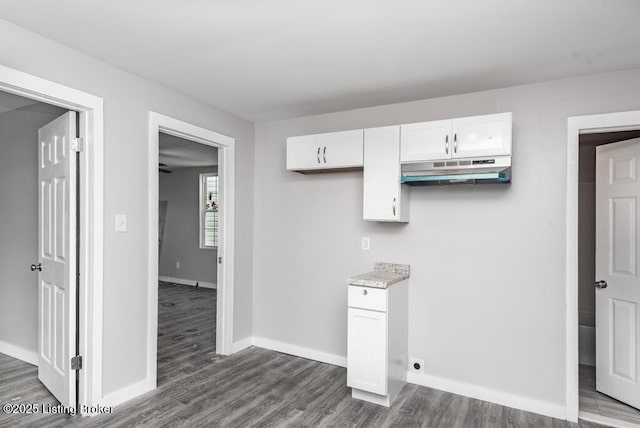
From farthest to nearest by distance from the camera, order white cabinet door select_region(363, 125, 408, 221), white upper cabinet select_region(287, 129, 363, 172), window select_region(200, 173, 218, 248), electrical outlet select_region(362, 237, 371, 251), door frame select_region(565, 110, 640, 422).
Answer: window select_region(200, 173, 218, 248), electrical outlet select_region(362, 237, 371, 251), white upper cabinet select_region(287, 129, 363, 172), white cabinet door select_region(363, 125, 408, 221), door frame select_region(565, 110, 640, 422)

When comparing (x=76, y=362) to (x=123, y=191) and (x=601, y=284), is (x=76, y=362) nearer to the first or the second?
(x=123, y=191)

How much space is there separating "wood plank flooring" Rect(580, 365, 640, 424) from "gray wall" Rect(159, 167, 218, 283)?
19.6ft

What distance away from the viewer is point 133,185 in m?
2.88

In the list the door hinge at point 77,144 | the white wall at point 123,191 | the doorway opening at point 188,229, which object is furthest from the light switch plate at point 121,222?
the doorway opening at point 188,229

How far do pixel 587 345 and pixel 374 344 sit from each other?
94.4 inches

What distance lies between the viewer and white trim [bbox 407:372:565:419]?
276cm

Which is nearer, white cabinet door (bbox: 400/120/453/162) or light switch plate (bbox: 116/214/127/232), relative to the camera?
light switch plate (bbox: 116/214/127/232)

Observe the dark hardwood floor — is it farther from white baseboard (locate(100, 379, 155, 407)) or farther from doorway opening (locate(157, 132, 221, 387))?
doorway opening (locate(157, 132, 221, 387))

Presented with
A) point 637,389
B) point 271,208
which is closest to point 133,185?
point 271,208

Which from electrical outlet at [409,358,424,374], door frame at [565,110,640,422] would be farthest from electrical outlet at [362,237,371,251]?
door frame at [565,110,640,422]

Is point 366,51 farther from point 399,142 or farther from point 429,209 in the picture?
point 429,209

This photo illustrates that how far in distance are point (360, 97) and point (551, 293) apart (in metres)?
2.10

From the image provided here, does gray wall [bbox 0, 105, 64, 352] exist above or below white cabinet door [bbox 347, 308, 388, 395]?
above

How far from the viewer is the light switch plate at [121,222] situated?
109 inches
